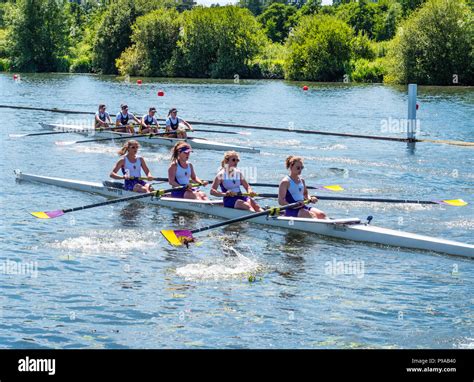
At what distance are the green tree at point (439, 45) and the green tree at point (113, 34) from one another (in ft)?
125

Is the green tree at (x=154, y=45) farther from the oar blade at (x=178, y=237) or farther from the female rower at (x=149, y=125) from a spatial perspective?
the oar blade at (x=178, y=237)

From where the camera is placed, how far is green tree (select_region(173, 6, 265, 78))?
8281cm

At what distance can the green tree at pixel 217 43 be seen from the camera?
272 ft

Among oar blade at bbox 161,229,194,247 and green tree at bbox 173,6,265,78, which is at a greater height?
green tree at bbox 173,6,265,78

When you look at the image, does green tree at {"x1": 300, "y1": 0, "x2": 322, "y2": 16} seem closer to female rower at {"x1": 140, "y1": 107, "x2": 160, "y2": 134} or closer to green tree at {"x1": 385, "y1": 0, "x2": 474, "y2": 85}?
green tree at {"x1": 385, "y1": 0, "x2": 474, "y2": 85}

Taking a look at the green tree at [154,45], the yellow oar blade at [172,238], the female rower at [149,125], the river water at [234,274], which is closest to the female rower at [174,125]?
the female rower at [149,125]

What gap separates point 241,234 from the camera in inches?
658

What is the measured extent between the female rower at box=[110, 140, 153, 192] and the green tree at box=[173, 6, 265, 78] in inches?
2523

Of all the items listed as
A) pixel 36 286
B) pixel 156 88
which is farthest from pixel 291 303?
pixel 156 88

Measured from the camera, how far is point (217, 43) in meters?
84.1

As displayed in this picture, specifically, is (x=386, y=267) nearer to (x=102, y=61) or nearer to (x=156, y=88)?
(x=156, y=88)

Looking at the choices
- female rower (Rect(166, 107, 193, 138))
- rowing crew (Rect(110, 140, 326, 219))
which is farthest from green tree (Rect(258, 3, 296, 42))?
rowing crew (Rect(110, 140, 326, 219))

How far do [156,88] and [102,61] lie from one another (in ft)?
94.5

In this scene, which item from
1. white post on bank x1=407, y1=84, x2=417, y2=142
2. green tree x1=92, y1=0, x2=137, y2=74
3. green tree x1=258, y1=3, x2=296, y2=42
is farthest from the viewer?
green tree x1=258, y1=3, x2=296, y2=42
